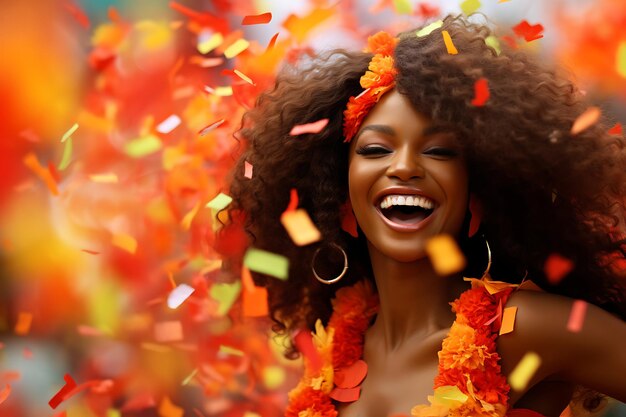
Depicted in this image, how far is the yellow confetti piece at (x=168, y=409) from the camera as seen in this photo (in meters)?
3.54

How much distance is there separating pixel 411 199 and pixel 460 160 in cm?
15

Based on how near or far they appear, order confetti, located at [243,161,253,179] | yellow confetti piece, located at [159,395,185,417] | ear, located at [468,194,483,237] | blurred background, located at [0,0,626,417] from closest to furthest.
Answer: ear, located at [468,194,483,237] → confetti, located at [243,161,253,179] → blurred background, located at [0,0,626,417] → yellow confetti piece, located at [159,395,185,417]

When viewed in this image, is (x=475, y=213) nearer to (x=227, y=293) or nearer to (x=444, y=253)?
(x=444, y=253)

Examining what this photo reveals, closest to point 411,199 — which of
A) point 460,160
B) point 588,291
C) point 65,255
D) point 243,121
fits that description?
point 460,160

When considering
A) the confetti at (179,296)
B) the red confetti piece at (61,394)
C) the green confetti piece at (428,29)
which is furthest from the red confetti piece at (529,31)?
the red confetti piece at (61,394)

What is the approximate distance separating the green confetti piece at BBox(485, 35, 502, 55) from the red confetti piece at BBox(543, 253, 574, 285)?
20.5 inches

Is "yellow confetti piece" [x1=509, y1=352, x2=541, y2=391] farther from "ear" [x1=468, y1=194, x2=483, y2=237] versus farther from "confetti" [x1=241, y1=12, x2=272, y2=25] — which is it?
"confetti" [x1=241, y1=12, x2=272, y2=25]

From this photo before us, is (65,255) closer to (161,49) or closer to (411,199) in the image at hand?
(161,49)

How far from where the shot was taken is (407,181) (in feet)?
7.02

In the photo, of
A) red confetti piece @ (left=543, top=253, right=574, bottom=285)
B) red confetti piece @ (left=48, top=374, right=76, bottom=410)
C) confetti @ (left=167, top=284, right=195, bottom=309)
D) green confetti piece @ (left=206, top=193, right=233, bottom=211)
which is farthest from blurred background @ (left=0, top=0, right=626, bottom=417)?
red confetti piece @ (left=543, top=253, right=574, bottom=285)

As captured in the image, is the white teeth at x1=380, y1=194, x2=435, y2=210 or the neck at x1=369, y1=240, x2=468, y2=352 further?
the neck at x1=369, y1=240, x2=468, y2=352

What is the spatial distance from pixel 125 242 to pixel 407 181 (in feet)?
6.02

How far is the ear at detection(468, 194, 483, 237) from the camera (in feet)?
7.29

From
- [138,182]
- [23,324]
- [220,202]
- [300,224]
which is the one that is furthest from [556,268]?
[23,324]
